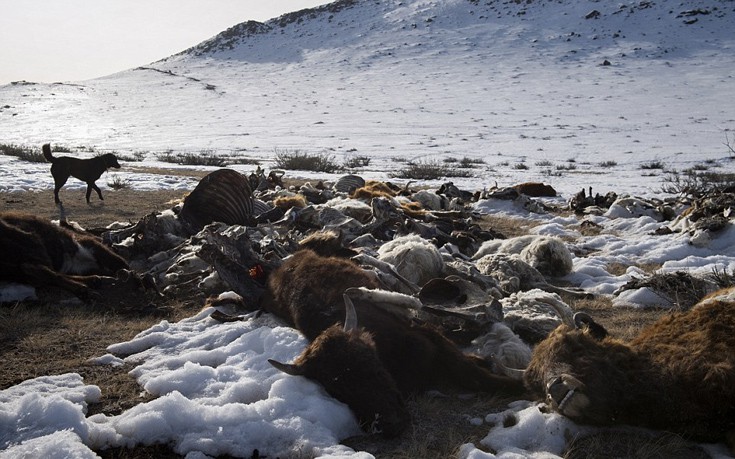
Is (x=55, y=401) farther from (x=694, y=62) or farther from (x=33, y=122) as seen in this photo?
(x=694, y=62)

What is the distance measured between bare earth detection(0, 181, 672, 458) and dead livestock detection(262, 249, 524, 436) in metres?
0.10

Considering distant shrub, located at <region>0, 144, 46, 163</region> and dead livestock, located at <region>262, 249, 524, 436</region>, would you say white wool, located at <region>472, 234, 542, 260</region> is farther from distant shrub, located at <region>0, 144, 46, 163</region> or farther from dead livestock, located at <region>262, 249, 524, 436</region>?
distant shrub, located at <region>0, 144, 46, 163</region>

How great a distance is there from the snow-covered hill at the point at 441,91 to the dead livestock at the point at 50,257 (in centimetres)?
1063

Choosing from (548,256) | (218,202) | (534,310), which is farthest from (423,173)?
(534,310)

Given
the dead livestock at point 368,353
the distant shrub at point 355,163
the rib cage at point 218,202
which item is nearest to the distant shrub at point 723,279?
the dead livestock at point 368,353

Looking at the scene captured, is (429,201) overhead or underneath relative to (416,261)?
underneath

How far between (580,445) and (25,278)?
14.5 ft

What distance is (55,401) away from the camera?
2.67 m

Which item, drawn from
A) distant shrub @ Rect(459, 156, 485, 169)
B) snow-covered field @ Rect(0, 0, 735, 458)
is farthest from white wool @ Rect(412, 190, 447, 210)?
distant shrub @ Rect(459, 156, 485, 169)

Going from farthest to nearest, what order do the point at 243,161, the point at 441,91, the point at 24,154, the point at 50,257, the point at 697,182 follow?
the point at 441,91 → the point at 243,161 → the point at 24,154 → the point at 697,182 → the point at 50,257

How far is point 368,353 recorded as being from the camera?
273cm

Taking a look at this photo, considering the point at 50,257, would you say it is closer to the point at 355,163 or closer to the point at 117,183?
the point at 117,183

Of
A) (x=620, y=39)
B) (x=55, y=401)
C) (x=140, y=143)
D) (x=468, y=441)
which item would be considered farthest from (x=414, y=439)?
(x=620, y=39)

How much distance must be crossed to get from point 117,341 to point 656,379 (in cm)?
335
